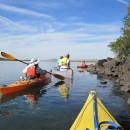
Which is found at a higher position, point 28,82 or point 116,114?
point 28,82

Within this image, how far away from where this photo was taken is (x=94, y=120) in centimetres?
555

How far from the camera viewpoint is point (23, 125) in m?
6.98

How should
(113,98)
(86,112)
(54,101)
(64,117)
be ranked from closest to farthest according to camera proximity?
(86,112) < (64,117) < (54,101) < (113,98)

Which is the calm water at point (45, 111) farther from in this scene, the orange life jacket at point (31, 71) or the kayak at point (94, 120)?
the orange life jacket at point (31, 71)

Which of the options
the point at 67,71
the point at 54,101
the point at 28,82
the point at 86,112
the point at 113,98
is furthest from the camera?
the point at 67,71

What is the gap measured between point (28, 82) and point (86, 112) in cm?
806

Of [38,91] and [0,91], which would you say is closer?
[0,91]

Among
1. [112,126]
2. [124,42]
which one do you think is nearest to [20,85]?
[112,126]

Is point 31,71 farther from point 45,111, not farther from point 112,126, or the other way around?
point 112,126

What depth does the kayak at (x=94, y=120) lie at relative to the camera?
5.43 meters

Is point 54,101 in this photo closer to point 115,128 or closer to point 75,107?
point 75,107

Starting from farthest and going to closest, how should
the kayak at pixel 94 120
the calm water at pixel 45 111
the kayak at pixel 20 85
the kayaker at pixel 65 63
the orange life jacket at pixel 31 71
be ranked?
the kayaker at pixel 65 63 → the orange life jacket at pixel 31 71 → the kayak at pixel 20 85 → the calm water at pixel 45 111 → the kayak at pixel 94 120

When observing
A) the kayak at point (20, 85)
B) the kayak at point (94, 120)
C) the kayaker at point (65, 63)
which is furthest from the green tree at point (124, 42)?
the kayak at point (94, 120)

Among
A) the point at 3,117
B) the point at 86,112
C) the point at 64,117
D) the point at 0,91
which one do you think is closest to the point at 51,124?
the point at 64,117
